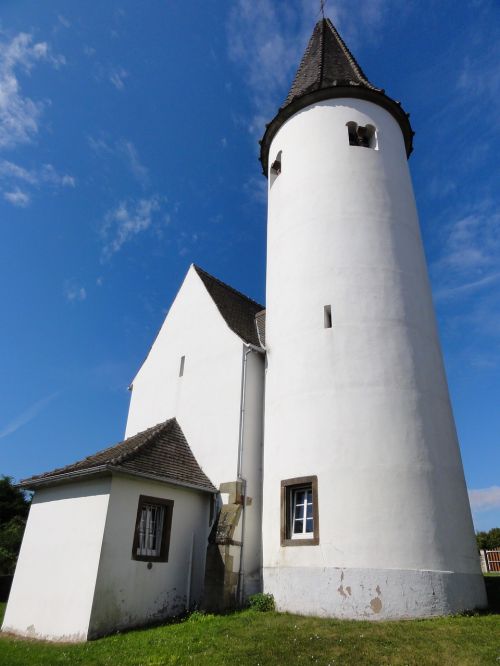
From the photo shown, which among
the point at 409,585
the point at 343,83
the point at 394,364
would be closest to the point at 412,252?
the point at 394,364

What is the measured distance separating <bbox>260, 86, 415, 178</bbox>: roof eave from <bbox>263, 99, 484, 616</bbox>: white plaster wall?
286 mm

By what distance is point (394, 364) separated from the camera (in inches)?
490

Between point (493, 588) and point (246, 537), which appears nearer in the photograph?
point (246, 537)

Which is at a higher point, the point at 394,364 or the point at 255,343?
the point at 255,343

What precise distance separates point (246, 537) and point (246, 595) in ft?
4.36

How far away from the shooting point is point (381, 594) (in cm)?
1007

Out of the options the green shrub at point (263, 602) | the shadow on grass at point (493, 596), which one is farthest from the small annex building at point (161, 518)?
the shadow on grass at point (493, 596)

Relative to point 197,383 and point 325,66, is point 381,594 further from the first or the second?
point 325,66

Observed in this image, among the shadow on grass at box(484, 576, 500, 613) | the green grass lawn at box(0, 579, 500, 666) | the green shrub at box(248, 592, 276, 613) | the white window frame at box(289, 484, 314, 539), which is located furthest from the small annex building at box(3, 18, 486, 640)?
the green grass lawn at box(0, 579, 500, 666)

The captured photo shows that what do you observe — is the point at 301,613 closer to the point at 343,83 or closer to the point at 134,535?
the point at 134,535

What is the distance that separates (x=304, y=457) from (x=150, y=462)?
4.00 metres

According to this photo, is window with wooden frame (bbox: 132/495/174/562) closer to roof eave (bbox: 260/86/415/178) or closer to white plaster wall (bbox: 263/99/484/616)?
white plaster wall (bbox: 263/99/484/616)

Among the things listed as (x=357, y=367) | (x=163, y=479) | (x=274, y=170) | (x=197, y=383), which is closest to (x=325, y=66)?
(x=274, y=170)

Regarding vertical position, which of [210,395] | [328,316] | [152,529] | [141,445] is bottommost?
[152,529]
